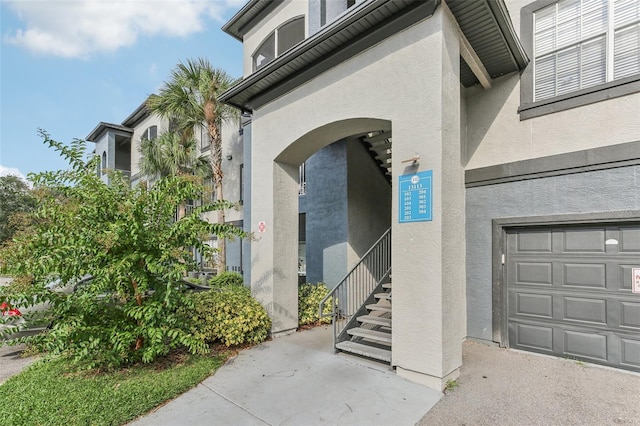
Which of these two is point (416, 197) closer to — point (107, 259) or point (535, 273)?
point (535, 273)

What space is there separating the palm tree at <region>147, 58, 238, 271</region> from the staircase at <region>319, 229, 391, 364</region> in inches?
→ 234

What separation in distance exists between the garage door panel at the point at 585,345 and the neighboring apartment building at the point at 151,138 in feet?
26.1

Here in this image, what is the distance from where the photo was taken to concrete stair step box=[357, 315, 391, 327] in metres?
5.40

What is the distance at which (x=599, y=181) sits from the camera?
487 centimetres

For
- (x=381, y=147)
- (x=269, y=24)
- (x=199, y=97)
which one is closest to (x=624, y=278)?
(x=381, y=147)

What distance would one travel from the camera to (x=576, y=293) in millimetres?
5105

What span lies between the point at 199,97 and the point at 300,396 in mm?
11315

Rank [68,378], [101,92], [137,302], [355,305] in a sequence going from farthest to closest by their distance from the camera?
[101,92] → [355,305] → [137,302] → [68,378]

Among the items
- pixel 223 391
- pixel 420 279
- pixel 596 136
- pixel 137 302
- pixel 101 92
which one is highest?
pixel 101 92

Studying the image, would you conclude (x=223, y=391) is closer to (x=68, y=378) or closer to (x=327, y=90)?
(x=68, y=378)

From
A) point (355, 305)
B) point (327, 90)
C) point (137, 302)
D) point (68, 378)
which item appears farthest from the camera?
point (355, 305)

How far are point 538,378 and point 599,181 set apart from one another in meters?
2.98

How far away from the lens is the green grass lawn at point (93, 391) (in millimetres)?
3688

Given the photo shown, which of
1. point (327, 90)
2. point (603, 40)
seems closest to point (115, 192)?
point (327, 90)
